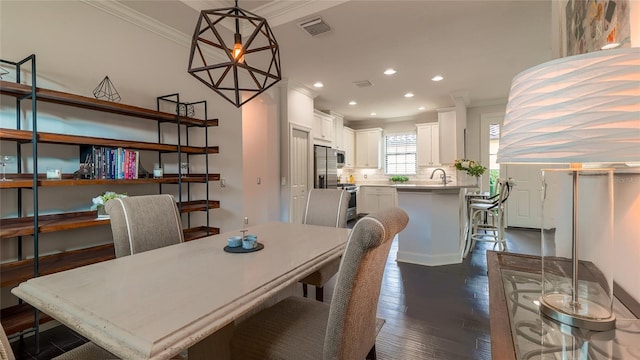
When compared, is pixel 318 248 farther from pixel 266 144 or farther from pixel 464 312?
pixel 266 144

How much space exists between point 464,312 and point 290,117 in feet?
11.9

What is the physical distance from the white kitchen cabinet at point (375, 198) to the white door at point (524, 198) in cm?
237

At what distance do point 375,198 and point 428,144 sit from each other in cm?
180

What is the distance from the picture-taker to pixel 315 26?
291 centimetres

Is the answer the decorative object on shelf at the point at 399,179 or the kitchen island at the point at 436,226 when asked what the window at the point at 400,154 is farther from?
the kitchen island at the point at 436,226

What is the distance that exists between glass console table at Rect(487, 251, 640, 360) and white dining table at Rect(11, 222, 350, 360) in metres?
0.71

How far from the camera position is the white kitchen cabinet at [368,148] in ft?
24.4

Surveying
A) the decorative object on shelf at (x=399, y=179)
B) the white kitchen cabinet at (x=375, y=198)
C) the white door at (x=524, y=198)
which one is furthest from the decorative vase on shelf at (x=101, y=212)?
the white door at (x=524, y=198)

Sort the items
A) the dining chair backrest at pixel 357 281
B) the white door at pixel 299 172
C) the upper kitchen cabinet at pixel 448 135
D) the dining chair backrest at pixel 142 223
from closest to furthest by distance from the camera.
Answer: the dining chair backrest at pixel 357 281
the dining chair backrest at pixel 142 223
the white door at pixel 299 172
the upper kitchen cabinet at pixel 448 135

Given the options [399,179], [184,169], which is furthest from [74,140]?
[399,179]

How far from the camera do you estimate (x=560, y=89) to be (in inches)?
25.7

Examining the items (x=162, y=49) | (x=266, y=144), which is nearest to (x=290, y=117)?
(x=266, y=144)

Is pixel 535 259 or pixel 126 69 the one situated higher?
pixel 126 69

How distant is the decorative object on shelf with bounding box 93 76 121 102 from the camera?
Answer: 245cm
